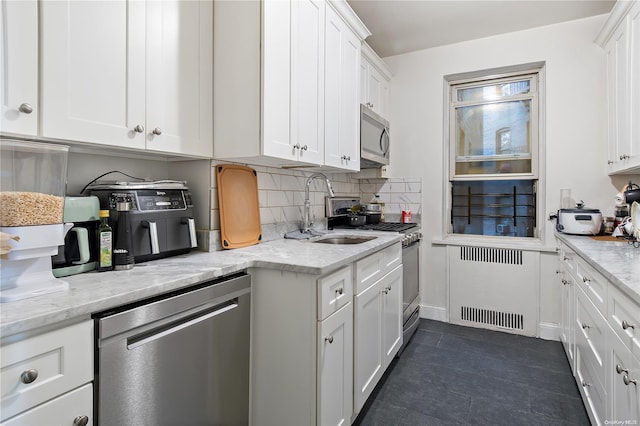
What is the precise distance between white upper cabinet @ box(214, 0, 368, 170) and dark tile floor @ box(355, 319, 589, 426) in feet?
4.99

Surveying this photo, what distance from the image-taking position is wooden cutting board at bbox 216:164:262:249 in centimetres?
187

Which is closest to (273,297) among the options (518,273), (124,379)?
(124,379)

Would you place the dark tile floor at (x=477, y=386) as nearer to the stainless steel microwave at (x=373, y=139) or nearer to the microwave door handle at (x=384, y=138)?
the stainless steel microwave at (x=373, y=139)

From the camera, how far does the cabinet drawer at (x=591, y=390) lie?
152cm

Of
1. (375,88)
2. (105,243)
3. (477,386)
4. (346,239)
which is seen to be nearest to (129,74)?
(105,243)

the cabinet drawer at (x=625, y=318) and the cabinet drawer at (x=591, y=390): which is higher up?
the cabinet drawer at (x=625, y=318)

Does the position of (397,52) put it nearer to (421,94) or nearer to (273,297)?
(421,94)

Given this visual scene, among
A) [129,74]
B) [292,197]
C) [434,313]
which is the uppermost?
[129,74]

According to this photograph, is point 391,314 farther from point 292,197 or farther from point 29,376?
point 29,376

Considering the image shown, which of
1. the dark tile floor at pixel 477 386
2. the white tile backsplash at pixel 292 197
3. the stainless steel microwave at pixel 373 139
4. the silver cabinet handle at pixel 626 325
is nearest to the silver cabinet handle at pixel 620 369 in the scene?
the silver cabinet handle at pixel 626 325

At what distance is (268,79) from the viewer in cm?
168

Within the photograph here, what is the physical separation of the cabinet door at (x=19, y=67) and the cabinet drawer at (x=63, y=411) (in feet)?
2.61

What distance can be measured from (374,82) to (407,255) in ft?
5.28

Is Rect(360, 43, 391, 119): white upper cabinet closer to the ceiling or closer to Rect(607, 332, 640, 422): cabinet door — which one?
the ceiling
